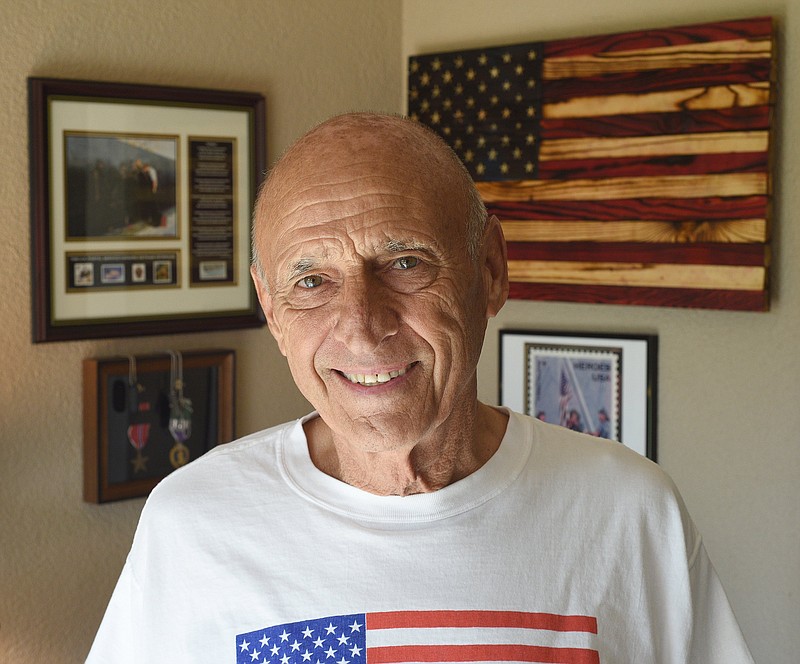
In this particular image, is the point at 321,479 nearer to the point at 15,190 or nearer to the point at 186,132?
the point at 15,190

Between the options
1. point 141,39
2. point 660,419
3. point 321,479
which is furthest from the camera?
point 660,419

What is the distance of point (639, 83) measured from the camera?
101 inches

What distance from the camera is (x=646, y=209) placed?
8.38 ft

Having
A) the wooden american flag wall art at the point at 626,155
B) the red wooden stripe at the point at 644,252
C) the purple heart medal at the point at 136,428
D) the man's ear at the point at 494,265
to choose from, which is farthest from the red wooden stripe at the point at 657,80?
the man's ear at the point at 494,265

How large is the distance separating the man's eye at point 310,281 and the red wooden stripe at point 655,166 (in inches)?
62.0

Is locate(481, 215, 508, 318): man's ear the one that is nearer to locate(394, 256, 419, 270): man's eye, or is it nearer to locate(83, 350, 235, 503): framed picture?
locate(394, 256, 419, 270): man's eye

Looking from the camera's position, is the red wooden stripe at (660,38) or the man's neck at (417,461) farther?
the red wooden stripe at (660,38)

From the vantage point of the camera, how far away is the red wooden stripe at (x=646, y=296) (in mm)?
2430

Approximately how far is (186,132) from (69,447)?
819mm

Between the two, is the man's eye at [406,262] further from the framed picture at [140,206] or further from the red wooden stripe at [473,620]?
the framed picture at [140,206]

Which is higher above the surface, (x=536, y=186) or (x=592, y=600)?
(x=536, y=186)

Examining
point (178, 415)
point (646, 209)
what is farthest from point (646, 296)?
point (178, 415)

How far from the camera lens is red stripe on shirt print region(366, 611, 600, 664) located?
1107 millimetres

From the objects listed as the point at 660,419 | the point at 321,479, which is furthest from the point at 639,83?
the point at 321,479
